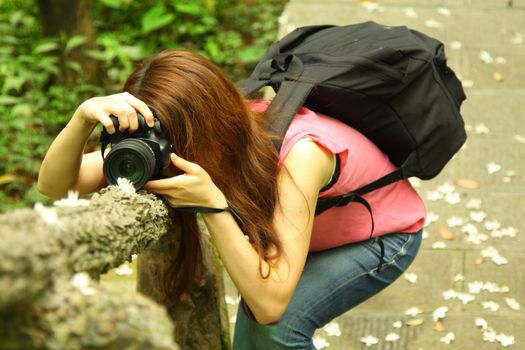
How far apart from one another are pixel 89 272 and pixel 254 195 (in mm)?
773

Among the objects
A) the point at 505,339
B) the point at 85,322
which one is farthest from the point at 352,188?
the point at 85,322

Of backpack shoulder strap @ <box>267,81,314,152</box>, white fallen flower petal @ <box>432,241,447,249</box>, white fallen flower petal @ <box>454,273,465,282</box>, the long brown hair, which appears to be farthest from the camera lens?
white fallen flower petal @ <box>432,241,447,249</box>

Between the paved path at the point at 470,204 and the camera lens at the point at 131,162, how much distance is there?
5.74ft

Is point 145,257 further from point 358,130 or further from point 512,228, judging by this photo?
point 512,228

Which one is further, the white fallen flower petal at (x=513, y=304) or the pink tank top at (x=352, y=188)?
the white fallen flower petal at (x=513, y=304)

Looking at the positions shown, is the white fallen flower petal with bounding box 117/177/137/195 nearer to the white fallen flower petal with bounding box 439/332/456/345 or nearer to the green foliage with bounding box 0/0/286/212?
the white fallen flower petal with bounding box 439/332/456/345

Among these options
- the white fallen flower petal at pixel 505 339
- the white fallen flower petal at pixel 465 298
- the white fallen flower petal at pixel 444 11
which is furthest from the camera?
the white fallen flower petal at pixel 444 11

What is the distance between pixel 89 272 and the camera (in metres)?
1.80

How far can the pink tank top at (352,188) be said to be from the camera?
8.51ft

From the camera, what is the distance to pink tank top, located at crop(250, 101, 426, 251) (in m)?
2.59

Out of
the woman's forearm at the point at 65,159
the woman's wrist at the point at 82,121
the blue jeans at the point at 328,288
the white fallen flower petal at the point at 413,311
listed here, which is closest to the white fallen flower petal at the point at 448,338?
the white fallen flower petal at the point at 413,311

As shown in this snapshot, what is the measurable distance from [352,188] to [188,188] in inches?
26.6

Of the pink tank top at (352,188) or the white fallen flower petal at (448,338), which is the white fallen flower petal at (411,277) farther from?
the pink tank top at (352,188)

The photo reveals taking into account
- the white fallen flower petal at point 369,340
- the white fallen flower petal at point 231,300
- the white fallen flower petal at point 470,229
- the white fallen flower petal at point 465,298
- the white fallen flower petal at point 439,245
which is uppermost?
the white fallen flower petal at point 369,340
